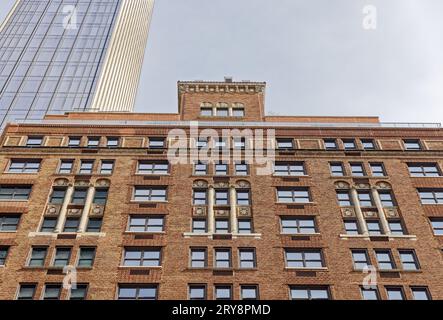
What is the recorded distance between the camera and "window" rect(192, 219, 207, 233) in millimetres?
41719

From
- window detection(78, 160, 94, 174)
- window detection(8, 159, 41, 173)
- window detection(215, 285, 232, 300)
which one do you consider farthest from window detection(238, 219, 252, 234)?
window detection(8, 159, 41, 173)

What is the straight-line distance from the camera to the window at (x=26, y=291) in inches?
1427

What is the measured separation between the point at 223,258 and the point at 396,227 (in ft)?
45.0

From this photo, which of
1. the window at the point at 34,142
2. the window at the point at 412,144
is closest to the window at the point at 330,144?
the window at the point at 412,144

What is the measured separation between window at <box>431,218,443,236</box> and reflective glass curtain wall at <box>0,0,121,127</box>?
3416 inches

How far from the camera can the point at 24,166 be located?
47.1 meters

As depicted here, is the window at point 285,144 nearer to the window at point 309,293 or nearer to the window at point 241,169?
the window at point 241,169

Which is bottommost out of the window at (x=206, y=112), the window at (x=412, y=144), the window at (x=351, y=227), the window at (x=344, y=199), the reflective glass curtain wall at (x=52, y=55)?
the window at (x=351, y=227)

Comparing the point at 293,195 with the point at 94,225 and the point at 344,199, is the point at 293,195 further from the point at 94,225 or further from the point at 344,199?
the point at 94,225

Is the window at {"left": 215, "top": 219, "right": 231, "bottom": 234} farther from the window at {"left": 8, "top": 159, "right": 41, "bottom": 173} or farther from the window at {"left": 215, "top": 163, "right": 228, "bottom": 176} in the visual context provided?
the window at {"left": 8, "top": 159, "right": 41, "bottom": 173}

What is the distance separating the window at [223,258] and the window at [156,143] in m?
13.4

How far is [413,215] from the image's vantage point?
141 feet
